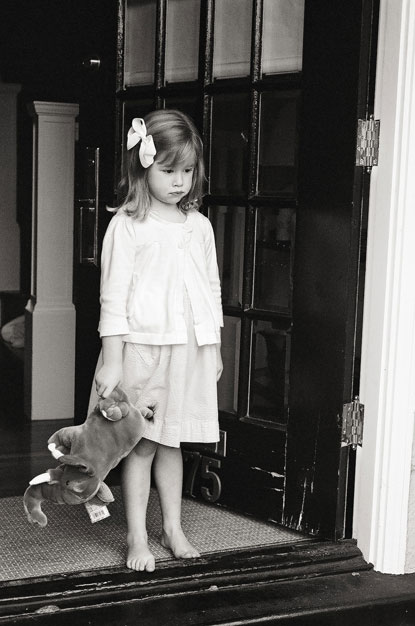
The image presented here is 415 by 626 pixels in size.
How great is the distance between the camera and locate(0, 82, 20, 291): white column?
6.83m

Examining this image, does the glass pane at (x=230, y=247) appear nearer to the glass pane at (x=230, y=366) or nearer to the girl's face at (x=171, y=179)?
the glass pane at (x=230, y=366)

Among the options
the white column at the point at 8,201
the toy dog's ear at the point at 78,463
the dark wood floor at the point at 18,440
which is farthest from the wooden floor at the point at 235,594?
the white column at the point at 8,201

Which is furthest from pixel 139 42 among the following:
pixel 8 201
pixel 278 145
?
pixel 8 201

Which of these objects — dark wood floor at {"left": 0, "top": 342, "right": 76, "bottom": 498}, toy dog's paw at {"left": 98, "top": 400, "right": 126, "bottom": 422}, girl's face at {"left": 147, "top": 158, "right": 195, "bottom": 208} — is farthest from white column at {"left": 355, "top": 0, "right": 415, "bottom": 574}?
dark wood floor at {"left": 0, "top": 342, "right": 76, "bottom": 498}

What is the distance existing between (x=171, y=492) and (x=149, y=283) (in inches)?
24.1

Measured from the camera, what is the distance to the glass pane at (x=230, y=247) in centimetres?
309

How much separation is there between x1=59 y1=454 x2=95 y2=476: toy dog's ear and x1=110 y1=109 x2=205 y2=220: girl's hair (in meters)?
0.68

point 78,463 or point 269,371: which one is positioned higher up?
point 269,371

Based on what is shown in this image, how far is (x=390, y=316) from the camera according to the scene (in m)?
2.79

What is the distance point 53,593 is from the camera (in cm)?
253

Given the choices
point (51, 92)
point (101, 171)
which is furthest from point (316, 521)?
point (51, 92)

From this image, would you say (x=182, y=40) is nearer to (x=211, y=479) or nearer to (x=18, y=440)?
(x=211, y=479)

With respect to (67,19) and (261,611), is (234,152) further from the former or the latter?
(67,19)

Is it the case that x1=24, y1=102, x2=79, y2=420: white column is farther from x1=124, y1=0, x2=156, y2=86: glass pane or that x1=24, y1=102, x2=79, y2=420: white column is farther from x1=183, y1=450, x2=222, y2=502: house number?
x1=183, y1=450, x2=222, y2=502: house number
